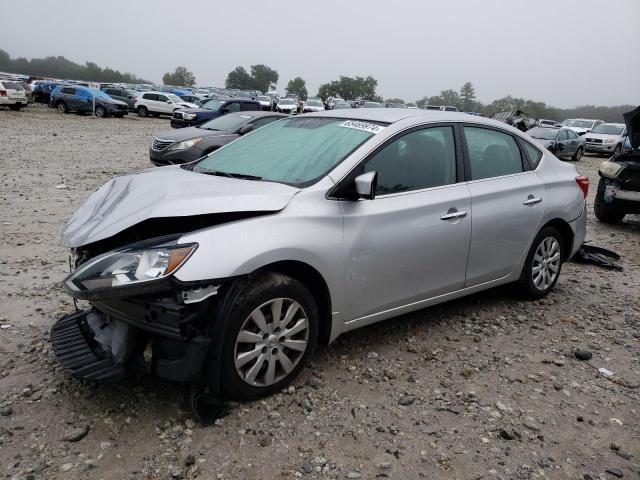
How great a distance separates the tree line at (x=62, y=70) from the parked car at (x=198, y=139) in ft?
450

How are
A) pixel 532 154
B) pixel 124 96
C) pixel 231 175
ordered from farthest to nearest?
pixel 124 96
pixel 532 154
pixel 231 175

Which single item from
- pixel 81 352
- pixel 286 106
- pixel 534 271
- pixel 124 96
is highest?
pixel 286 106

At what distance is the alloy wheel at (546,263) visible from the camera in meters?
4.79

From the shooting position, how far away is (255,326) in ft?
9.71

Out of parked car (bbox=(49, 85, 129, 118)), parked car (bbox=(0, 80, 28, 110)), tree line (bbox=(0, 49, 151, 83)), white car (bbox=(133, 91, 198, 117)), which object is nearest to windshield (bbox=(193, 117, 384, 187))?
parked car (bbox=(0, 80, 28, 110))

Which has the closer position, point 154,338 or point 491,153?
point 154,338

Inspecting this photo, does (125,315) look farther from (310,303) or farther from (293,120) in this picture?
(293,120)

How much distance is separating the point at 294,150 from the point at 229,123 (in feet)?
27.3

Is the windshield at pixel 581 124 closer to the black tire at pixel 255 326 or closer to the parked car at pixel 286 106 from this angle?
the parked car at pixel 286 106

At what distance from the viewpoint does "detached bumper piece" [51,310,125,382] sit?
9.07 ft

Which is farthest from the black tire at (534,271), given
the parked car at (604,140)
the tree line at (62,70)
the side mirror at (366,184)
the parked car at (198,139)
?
the tree line at (62,70)

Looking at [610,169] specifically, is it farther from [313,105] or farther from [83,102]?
[313,105]

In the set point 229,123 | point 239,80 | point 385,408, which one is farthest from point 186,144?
point 239,80

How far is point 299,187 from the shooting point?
3279 millimetres
